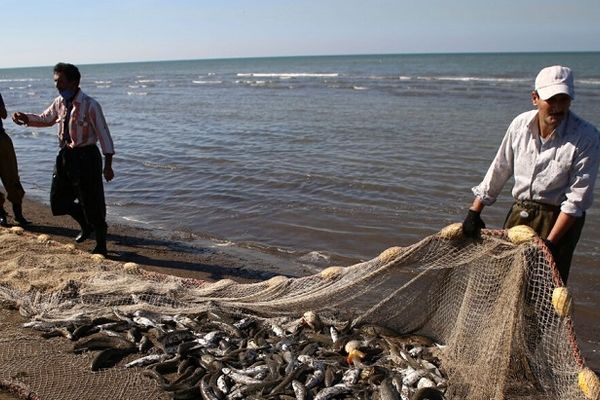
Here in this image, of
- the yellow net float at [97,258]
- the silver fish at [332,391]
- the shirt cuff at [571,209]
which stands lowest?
the silver fish at [332,391]

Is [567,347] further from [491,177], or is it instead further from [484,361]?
[491,177]

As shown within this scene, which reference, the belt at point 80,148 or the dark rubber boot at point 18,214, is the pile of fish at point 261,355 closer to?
the belt at point 80,148

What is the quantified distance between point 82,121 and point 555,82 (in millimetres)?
5651

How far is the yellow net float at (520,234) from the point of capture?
3879mm

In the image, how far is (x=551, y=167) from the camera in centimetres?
386

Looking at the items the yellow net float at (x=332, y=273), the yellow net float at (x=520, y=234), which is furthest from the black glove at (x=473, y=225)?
the yellow net float at (x=332, y=273)

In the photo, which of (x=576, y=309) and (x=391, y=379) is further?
(x=576, y=309)

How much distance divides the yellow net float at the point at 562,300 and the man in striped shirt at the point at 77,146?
18.7 feet

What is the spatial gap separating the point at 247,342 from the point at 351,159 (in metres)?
Result: 9.81

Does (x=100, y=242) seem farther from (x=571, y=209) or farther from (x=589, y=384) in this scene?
(x=589, y=384)

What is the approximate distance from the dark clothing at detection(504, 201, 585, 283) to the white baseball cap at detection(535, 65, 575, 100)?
2.89 feet

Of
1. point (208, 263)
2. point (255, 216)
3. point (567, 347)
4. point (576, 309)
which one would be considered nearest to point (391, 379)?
point (567, 347)

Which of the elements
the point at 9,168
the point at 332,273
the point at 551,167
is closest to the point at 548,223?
the point at 551,167

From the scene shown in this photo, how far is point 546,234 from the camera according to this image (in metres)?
4.09
